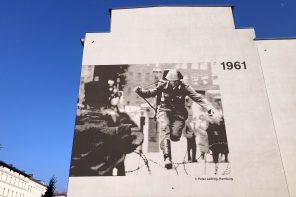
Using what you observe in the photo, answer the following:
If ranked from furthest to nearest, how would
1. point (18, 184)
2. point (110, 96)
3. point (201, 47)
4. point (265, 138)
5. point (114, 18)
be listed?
1. point (18, 184)
2. point (114, 18)
3. point (201, 47)
4. point (110, 96)
5. point (265, 138)

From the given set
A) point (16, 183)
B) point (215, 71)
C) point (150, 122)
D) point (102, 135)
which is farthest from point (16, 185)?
point (215, 71)

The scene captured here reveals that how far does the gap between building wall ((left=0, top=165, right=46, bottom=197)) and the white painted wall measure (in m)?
36.3

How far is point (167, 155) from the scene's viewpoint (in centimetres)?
1535

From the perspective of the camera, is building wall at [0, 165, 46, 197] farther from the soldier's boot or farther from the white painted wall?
the soldier's boot

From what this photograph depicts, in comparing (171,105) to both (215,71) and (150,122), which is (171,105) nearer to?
(150,122)

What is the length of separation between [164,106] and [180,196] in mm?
5192

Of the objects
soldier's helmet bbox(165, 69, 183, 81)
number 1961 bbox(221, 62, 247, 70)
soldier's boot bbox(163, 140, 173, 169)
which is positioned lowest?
soldier's boot bbox(163, 140, 173, 169)

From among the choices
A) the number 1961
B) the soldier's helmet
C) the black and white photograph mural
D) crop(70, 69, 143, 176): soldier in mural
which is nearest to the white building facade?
crop(70, 69, 143, 176): soldier in mural

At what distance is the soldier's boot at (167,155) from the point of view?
15133 millimetres

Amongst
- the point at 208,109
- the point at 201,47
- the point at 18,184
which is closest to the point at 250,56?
the point at 201,47

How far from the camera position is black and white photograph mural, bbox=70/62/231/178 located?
50.0 feet

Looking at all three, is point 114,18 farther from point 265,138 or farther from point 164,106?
point 265,138

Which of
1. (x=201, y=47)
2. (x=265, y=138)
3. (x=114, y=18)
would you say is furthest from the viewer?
(x=114, y=18)

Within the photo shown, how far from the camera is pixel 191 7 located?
19.9 metres
